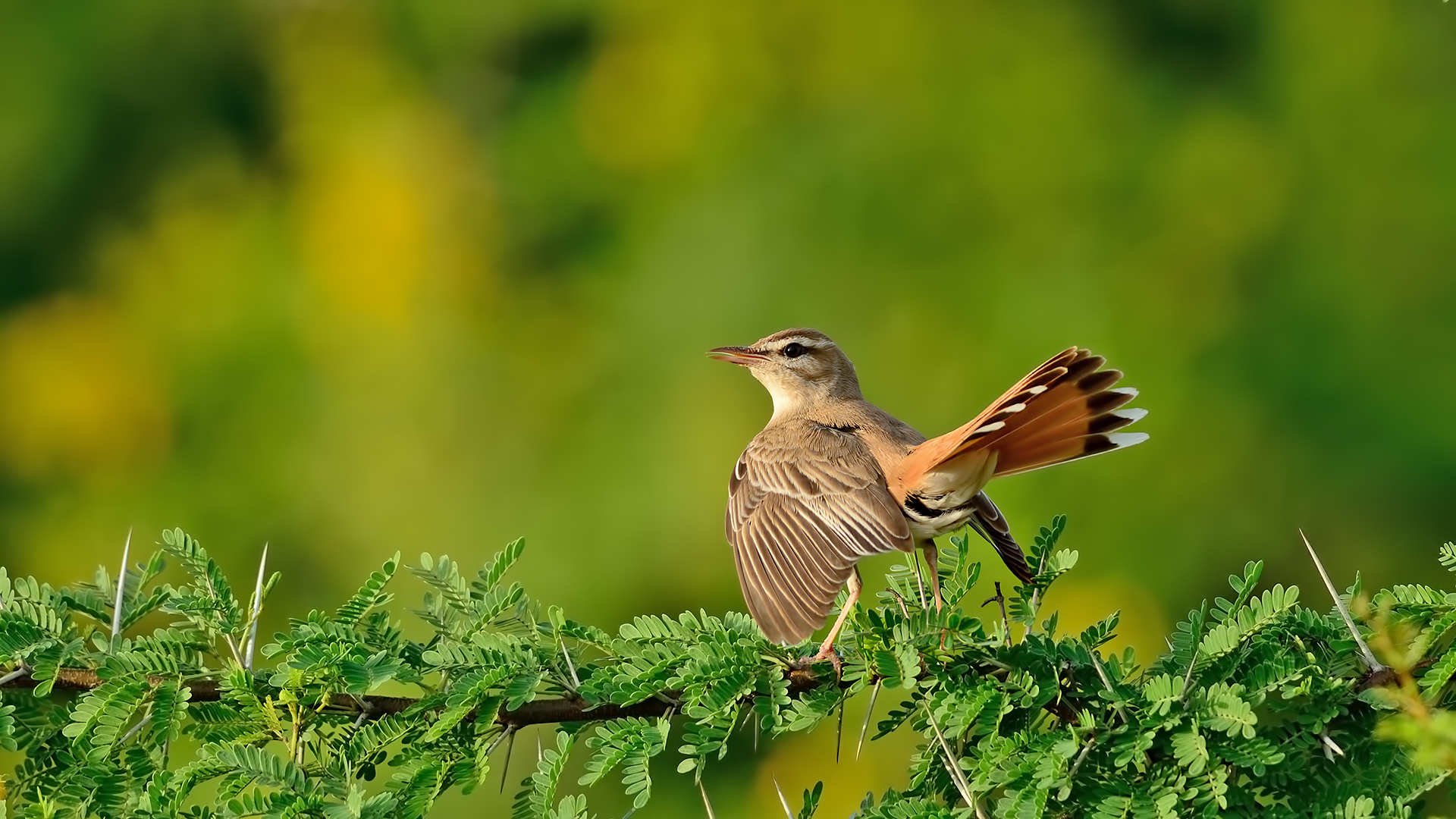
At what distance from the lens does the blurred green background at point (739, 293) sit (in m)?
9.19

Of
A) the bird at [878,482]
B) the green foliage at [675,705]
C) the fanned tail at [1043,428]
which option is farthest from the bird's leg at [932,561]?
Result: the green foliage at [675,705]

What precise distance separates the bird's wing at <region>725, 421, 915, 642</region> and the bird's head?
1.73 feet

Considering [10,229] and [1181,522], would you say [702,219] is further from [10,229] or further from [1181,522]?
[10,229]

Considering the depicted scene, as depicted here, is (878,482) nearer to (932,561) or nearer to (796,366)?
(932,561)

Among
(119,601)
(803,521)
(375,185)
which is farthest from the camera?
(375,185)

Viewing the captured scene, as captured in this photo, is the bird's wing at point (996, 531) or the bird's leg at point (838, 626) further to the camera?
the bird's wing at point (996, 531)

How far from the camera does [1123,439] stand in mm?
4207

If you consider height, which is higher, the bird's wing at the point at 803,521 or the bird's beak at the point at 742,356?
the bird's beak at the point at 742,356

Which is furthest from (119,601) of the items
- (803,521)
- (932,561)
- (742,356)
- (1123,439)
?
(742,356)

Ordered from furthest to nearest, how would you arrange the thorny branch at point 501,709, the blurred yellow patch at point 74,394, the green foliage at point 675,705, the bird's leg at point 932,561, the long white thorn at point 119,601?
the blurred yellow patch at point 74,394
the bird's leg at point 932,561
the long white thorn at point 119,601
the thorny branch at point 501,709
the green foliage at point 675,705

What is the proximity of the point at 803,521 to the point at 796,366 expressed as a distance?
4.54ft

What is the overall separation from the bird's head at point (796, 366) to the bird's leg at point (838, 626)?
4.90 feet

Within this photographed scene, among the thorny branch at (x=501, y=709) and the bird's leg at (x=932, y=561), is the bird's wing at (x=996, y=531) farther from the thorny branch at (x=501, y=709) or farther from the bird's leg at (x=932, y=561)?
the thorny branch at (x=501, y=709)

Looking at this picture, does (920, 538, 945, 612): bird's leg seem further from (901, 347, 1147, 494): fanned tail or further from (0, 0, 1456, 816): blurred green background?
(0, 0, 1456, 816): blurred green background
